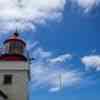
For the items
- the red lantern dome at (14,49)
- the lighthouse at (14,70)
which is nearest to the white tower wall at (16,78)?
the lighthouse at (14,70)

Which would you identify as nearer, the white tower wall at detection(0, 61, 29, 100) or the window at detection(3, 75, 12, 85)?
the white tower wall at detection(0, 61, 29, 100)

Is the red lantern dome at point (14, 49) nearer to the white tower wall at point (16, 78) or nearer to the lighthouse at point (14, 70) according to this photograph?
the lighthouse at point (14, 70)

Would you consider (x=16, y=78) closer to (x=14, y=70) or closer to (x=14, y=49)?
Answer: (x=14, y=70)

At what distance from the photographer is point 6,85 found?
80.3 feet

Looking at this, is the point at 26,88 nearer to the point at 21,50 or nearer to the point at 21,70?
the point at 21,70

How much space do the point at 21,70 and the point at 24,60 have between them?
1.13m

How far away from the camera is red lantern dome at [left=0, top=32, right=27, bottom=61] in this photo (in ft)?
85.1

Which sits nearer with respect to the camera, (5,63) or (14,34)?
(5,63)

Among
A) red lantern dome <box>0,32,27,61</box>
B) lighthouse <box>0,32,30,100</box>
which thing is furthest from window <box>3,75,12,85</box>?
red lantern dome <box>0,32,27,61</box>

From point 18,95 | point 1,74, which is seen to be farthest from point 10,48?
→ point 18,95

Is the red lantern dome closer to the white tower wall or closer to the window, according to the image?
the white tower wall

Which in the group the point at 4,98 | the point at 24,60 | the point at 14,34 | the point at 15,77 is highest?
the point at 14,34

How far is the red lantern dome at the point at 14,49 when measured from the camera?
85.1 feet

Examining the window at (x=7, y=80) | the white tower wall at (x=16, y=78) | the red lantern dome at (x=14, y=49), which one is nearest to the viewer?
the white tower wall at (x=16, y=78)
